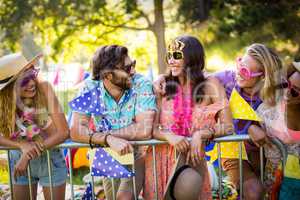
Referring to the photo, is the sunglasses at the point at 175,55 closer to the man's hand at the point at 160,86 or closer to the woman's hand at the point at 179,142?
the man's hand at the point at 160,86

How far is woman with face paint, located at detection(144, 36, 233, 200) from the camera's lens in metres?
2.99

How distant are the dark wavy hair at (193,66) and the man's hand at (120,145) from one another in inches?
18.4

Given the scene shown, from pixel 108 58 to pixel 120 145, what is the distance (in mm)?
618

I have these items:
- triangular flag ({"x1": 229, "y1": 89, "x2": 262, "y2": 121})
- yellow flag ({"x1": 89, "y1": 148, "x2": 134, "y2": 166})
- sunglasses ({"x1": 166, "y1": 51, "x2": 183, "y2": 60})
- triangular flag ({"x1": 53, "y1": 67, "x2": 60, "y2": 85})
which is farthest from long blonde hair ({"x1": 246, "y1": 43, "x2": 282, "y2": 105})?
triangular flag ({"x1": 53, "y1": 67, "x2": 60, "y2": 85})

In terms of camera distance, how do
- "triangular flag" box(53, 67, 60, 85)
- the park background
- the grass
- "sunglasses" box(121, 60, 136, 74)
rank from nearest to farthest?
"sunglasses" box(121, 60, 136, 74) < the grass < "triangular flag" box(53, 67, 60, 85) < the park background

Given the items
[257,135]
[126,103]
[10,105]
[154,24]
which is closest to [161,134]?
[126,103]

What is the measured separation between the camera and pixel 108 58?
3.07m

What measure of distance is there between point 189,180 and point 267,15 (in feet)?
29.3

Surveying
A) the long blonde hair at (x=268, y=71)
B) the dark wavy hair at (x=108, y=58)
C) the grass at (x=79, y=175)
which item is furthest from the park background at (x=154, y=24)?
the dark wavy hair at (x=108, y=58)

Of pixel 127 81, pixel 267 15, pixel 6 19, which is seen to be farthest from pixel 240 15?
pixel 127 81

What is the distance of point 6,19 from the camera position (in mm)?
12289

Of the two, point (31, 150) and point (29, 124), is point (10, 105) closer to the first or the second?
point (29, 124)

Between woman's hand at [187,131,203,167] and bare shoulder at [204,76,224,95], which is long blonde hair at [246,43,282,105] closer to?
bare shoulder at [204,76,224,95]

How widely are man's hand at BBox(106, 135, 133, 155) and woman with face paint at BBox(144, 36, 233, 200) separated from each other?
20 cm
